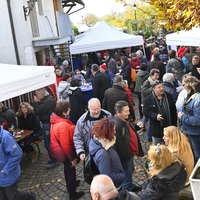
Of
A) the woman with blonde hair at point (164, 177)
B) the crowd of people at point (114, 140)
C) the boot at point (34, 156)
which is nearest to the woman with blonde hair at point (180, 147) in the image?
the crowd of people at point (114, 140)

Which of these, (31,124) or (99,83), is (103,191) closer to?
(31,124)

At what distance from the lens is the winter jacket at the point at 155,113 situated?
453cm

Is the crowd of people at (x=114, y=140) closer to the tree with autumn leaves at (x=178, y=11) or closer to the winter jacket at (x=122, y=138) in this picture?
the winter jacket at (x=122, y=138)

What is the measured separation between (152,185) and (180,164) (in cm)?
43

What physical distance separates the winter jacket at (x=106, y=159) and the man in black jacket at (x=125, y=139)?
0.54 metres

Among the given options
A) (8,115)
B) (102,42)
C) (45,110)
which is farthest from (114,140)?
(102,42)

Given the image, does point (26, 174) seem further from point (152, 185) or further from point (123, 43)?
point (123, 43)

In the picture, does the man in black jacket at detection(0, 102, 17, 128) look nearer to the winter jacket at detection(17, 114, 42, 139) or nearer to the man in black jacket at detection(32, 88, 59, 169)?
the winter jacket at detection(17, 114, 42, 139)

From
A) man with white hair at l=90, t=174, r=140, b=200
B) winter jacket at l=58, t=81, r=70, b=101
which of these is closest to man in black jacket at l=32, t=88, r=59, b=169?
winter jacket at l=58, t=81, r=70, b=101

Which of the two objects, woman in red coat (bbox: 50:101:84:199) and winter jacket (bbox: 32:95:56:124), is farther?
winter jacket (bbox: 32:95:56:124)

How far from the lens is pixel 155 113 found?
455cm

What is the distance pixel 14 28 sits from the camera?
9930 millimetres

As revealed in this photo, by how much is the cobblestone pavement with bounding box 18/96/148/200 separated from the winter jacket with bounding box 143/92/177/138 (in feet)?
2.89

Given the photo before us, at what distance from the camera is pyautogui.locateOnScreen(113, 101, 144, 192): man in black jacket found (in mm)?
3602
